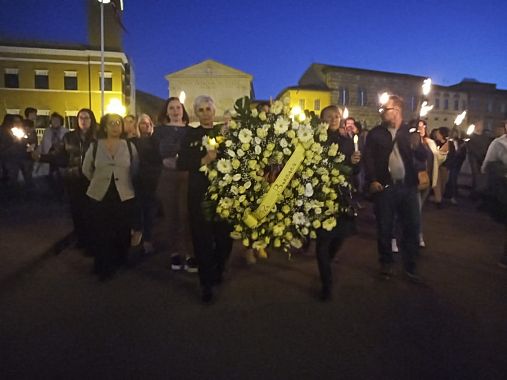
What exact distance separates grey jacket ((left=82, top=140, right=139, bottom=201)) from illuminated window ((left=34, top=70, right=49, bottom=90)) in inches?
1936

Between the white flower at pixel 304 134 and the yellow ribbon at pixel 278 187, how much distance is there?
0.25ft

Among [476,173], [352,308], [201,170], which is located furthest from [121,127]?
→ [476,173]

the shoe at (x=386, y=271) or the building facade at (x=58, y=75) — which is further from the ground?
the building facade at (x=58, y=75)

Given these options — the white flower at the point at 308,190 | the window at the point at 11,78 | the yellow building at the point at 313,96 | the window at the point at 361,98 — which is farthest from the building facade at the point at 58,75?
the white flower at the point at 308,190

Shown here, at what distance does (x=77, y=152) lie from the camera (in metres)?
6.82

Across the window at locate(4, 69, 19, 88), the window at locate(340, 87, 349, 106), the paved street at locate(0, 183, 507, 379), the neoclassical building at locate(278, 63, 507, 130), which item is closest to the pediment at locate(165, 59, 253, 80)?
the neoclassical building at locate(278, 63, 507, 130)

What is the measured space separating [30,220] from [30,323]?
559cm

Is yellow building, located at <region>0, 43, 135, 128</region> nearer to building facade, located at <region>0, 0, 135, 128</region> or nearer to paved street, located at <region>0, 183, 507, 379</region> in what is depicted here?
building facade, located at <region>0, 0, 135, 128</region>

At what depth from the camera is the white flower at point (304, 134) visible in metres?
4.78

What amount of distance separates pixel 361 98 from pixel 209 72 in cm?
1937

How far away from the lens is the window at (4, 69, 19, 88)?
163 feet

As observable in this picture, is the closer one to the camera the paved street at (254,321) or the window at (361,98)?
the paved street at (254,321)

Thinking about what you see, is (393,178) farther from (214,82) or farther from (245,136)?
(214,82)

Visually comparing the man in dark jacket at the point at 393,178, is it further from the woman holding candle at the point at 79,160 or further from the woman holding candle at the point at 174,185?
the woman holding candle at the point at 79,160
